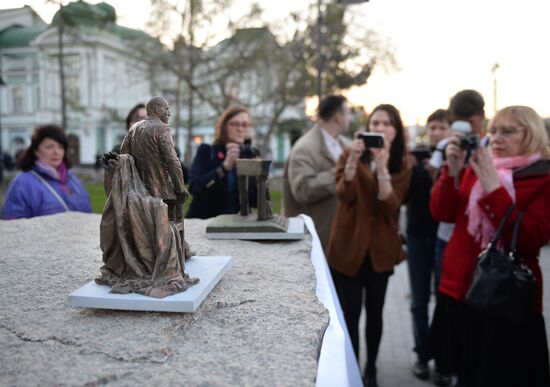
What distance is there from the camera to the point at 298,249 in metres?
2.45

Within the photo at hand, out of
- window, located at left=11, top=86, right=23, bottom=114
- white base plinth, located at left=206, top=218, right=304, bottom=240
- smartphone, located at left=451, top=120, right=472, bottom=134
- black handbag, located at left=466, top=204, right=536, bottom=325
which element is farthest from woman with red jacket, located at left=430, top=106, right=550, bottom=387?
window, located at left=11, top=86, right=23, bottom=114

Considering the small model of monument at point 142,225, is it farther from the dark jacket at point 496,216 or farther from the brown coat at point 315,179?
the brown coat at point 315,179

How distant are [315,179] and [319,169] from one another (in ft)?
0.63

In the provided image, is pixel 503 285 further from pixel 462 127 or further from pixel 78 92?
pixel 78 92

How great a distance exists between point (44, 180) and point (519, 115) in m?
3.42

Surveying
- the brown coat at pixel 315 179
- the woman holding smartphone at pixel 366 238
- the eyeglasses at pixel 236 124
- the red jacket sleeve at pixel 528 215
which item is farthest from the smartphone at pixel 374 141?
the eyeglasses at pixel 236 124

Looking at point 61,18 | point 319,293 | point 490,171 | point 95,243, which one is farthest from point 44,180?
point 61,18

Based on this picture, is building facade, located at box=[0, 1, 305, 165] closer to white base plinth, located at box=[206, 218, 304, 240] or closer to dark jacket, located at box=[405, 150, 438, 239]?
dark jacket, located at box=[405, 150, 438, 239]

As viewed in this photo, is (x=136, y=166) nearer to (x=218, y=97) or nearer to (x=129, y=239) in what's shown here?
(x=129, y=239)

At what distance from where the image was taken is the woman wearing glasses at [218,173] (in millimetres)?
3551

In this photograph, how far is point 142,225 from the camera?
1602 mm

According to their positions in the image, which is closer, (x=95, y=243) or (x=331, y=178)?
(x=95, y=243)

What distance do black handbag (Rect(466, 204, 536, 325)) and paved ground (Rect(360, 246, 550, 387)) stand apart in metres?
1.55

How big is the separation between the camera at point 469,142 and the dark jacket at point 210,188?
174cm
